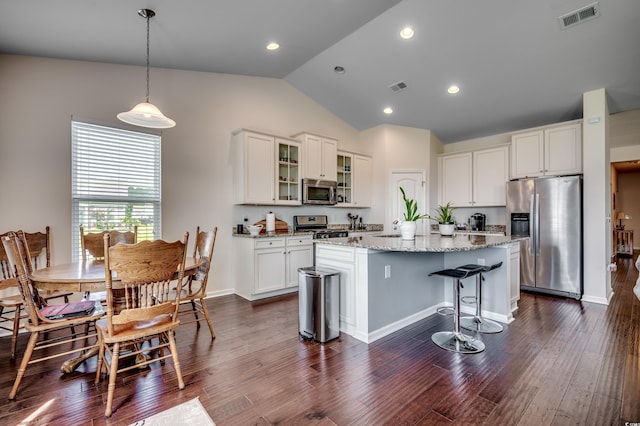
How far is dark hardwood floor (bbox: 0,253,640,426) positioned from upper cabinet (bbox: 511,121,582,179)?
2.42m

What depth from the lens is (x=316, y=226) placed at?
5.68m

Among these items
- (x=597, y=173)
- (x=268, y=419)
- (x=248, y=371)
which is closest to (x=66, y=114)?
(x=248, y=371)

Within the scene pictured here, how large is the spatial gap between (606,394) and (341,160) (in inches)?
189

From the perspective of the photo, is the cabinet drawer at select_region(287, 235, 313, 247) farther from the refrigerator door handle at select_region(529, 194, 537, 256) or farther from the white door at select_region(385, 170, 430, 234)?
the refrigerator door handle at select_region(529, 194, 537, 256)

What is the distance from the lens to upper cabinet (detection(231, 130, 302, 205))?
4.59 m

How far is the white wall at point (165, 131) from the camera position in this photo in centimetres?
318

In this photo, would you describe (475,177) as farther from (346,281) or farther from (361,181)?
(346,281)

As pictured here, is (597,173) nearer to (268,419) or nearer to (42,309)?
(268,419)

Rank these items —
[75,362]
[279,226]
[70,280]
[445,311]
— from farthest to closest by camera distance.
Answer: [279,226] → [445,311] → [75,362] → [70,280]

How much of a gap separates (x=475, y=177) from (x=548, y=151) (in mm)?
1260

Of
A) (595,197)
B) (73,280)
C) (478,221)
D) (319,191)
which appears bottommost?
(73,280)

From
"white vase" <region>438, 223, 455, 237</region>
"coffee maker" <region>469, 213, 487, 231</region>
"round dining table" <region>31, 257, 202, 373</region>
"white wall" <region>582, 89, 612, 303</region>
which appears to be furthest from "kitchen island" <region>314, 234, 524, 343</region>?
"coffee maker" <region>469, 213, 487, 231</region>

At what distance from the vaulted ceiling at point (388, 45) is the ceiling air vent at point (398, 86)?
0.19 ft

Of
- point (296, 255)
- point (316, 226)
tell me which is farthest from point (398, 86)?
point (296, 255)
